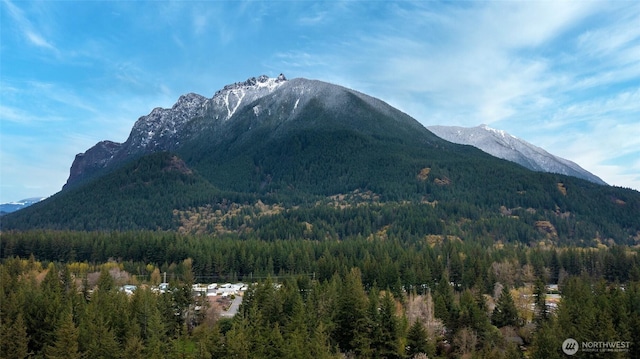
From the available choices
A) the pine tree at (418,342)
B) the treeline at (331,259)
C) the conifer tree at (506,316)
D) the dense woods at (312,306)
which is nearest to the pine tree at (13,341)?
the dense woods at (312,306)

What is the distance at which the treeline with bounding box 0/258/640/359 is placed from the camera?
206 ft

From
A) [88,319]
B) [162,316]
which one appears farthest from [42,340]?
[162,316]

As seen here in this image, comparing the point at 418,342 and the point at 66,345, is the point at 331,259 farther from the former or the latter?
the point at 66,345

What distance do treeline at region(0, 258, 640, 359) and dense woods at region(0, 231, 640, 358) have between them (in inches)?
10.2

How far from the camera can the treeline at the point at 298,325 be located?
62812 millimetres

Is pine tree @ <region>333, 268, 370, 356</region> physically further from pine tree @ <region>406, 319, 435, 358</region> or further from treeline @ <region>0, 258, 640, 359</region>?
pine tree @ <region>406, 319, 435, 358</region>

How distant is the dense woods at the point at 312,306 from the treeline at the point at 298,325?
258 millimetres

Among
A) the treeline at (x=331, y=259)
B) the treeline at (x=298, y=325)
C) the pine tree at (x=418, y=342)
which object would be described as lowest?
the pine tree at (x=418, y=342)

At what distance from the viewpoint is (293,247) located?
158 meters

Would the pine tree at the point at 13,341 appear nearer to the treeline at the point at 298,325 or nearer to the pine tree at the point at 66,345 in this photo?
the treeline at the point at 298,325

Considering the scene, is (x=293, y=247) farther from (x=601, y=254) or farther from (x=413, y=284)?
(x=601, y=254)

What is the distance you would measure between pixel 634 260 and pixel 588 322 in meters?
94.2

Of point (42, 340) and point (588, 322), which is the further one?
point (42, 340)

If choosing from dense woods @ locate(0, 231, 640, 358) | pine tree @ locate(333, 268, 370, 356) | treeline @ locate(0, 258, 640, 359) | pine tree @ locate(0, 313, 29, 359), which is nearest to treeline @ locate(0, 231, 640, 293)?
dense woods @ locate(0, 231, 640, 358)
